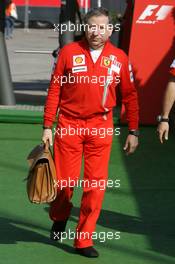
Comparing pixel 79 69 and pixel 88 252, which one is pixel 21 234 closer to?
pixel 88 252

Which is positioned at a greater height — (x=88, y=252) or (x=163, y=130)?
(x=163, y=130)

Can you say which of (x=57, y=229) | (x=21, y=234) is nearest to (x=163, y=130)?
(x=57, y=229)

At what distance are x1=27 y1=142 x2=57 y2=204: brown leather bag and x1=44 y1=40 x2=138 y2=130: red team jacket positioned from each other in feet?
0.81

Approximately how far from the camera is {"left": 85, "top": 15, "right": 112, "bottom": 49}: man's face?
6117 millimetres

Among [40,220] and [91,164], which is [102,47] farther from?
[40,220]

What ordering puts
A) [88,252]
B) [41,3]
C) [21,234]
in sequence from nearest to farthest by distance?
[88,252], [21,234], [41,3]

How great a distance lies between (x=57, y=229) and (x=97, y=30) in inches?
65.1

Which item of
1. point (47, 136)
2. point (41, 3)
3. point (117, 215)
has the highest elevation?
point (47, 136)

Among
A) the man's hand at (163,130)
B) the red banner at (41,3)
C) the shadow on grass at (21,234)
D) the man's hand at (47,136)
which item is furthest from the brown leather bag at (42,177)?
the red banner at (41,3)

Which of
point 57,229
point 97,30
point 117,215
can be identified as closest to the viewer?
point 97,30

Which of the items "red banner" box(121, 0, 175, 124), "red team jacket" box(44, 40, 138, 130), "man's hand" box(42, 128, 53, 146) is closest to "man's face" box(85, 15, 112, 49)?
"red team jacket" box(44, 40, 138, 130)

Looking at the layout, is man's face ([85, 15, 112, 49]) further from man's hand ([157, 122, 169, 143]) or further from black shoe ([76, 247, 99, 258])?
black shoe ([76, 247, 99, 258])

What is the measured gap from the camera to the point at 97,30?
6113mm

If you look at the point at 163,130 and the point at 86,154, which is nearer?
the point at 163,130
